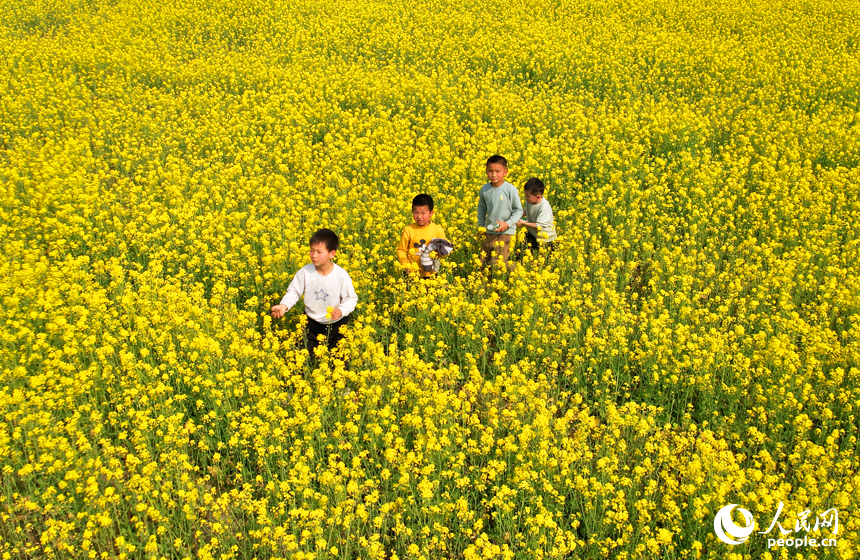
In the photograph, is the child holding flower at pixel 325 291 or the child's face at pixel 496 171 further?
the child's face at pixel 496 171

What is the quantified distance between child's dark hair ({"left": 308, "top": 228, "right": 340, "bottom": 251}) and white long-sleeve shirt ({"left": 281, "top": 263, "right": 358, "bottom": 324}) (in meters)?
0.25

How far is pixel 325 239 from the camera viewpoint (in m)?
4.83

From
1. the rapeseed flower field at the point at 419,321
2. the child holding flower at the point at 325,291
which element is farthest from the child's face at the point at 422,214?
the child holding flower at the point at 325,291

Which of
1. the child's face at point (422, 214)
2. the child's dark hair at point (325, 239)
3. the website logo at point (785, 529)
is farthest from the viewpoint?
the child's face at point (422, 214)

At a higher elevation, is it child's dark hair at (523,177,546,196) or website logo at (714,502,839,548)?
child's dark hair at (523,177,546,196)

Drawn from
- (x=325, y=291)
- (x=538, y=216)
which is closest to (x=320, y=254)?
(x=325, y=291)

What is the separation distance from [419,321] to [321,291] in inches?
42.4

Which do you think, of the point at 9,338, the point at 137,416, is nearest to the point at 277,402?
the point at 137,416

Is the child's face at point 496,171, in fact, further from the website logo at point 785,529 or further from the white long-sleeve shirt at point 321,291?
the website logo at point 785,529

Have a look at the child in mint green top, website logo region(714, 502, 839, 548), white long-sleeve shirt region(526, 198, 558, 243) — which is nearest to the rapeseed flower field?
website logo region(714, 502, 839, 548)

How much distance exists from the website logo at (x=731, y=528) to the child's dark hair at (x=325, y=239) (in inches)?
135

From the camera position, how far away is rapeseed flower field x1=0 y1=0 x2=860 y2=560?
3.67 m

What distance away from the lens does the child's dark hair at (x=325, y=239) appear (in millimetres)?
4793

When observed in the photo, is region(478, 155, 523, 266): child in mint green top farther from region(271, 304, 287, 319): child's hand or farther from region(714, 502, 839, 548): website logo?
region(714, 502, 839, 548): website logo
